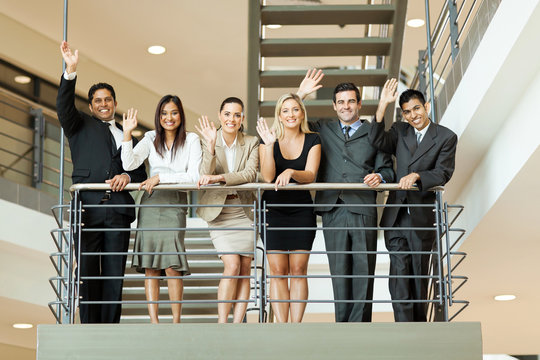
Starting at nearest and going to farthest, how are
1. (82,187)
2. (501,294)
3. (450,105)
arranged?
(82,187) < (450,105) < (501,294)

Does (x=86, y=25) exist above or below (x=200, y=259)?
above

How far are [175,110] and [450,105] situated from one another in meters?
2.39

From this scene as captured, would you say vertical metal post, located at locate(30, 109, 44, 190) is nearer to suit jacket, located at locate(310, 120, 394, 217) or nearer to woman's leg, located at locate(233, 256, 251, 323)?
woman's leg, located at locate(233, 256, 251, 323)

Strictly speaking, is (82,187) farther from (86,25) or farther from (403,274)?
(86,25)

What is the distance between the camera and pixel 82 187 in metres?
5.22

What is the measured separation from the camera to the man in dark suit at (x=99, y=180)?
17.5ft

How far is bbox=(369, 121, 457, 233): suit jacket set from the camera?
5488 mm

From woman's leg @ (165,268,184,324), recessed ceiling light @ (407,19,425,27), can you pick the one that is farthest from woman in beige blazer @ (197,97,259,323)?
recessed ceiling light @ (407,19,425,27)

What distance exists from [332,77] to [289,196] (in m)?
1.98

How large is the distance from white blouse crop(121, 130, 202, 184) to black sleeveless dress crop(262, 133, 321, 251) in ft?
1.65

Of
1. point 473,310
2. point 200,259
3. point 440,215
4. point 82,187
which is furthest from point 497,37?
point 473,310

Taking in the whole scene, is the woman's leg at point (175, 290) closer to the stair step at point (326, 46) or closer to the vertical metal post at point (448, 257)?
the vertical metal post at point (448, 257)

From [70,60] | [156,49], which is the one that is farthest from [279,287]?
[156,49]

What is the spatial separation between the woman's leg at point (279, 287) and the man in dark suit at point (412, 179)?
25.5 inches
